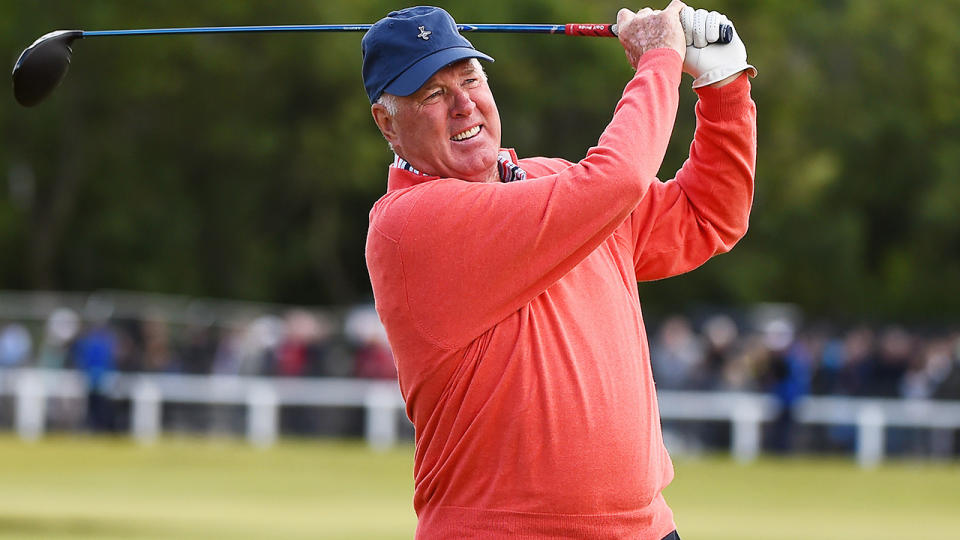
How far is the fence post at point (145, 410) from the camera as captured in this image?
24688 millimetres

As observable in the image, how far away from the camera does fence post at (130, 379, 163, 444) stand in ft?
81.0

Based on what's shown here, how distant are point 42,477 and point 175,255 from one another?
23.9 metres

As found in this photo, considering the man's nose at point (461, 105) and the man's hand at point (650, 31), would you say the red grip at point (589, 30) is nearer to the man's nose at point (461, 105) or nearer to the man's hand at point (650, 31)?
the man's hand at point (650, 31)

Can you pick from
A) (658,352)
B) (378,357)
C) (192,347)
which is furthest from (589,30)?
(192,347)

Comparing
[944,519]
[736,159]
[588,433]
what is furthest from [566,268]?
[944,519]

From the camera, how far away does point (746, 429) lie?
2238 centimetres

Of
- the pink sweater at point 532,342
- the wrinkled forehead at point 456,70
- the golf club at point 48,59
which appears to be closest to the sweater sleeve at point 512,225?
the pink sweater at point 532,342

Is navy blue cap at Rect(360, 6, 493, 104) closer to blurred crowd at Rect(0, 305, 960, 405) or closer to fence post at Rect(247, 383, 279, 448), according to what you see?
blurred crowd at Rect(0, 305, 960, 405)

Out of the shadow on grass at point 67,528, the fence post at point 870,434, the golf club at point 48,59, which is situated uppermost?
the golf club at point 48,59

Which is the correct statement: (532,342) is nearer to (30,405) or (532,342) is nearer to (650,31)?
(650,31)

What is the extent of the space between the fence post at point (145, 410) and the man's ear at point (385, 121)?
21179 mm

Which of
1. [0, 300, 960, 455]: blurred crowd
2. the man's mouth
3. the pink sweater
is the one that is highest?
the man's mouth

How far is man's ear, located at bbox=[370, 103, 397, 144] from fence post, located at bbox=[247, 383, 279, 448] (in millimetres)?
20524

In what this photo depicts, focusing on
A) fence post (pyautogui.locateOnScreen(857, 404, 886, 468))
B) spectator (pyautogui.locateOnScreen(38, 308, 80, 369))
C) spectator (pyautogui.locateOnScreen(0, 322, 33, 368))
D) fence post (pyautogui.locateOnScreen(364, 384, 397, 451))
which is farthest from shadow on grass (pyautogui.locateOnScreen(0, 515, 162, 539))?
spectator (pyautogui.locateOnScreen(0, 322, 33, 368))
